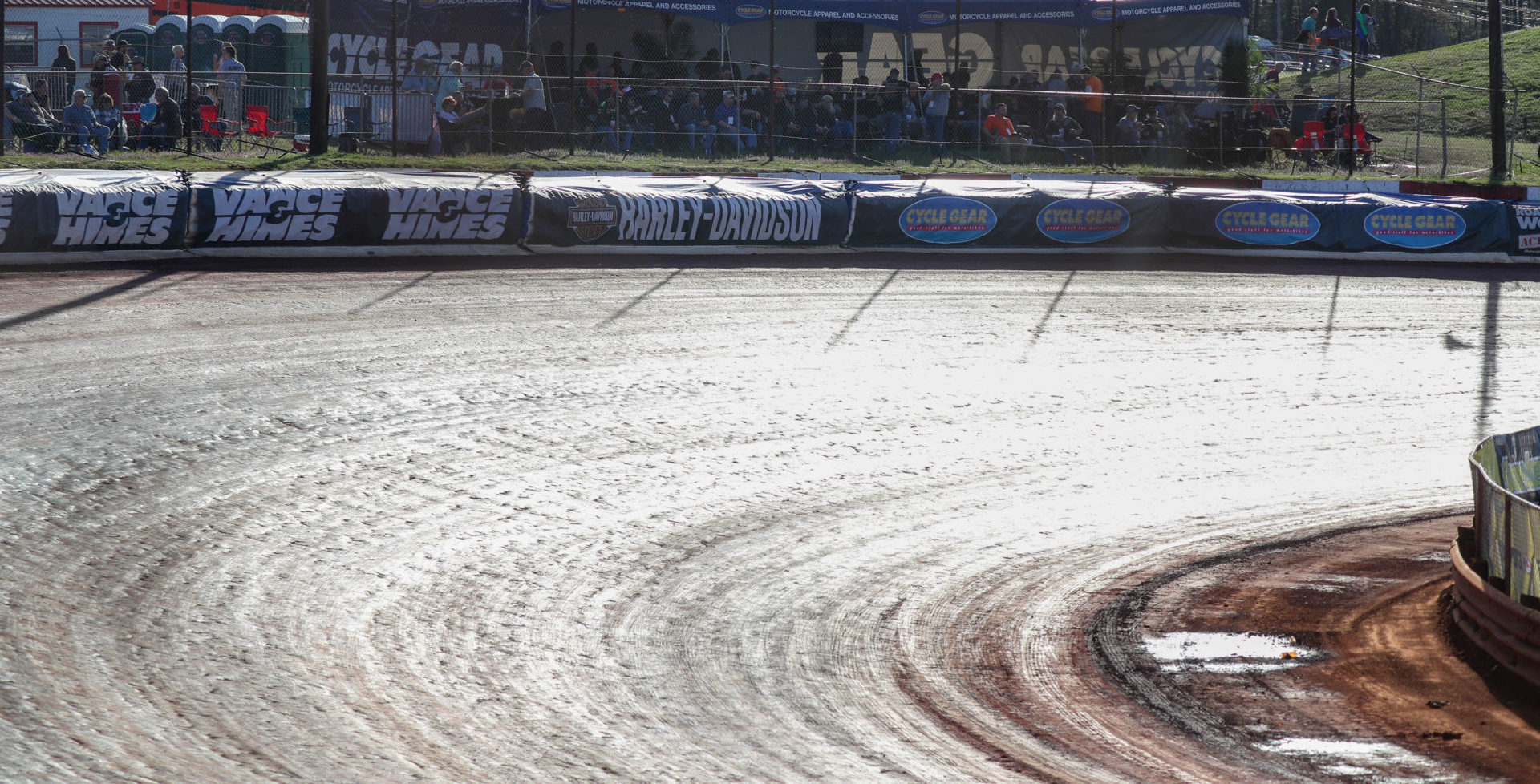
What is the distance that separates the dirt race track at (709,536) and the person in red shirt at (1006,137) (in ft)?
28.7

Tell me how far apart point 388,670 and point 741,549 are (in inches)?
93.6

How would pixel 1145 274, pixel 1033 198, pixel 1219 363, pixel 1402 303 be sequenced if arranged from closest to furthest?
pixel 1219 363 < pixel 1402 303 < pixel 1145 274 < pixel 1033 198

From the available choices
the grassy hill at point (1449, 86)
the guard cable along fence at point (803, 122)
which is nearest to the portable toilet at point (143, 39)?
the guard cable along fence at point (803, 122)

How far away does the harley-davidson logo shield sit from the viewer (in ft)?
55.2

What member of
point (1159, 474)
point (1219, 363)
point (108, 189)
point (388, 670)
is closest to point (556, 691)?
point (388, 670)

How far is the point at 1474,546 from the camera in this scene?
6934 mm

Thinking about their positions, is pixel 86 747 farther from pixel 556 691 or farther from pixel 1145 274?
pixel 1145 274

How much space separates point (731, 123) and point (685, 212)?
516 cm

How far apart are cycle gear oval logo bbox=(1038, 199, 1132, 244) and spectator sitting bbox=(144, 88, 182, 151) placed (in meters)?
12.0

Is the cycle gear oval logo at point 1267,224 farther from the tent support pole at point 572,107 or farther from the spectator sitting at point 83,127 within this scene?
the spectator sitting at point 83,127

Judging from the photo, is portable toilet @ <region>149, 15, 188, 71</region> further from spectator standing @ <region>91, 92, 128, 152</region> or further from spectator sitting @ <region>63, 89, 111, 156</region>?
spectator sitting @ <region>63, 89, 111, 156</region>

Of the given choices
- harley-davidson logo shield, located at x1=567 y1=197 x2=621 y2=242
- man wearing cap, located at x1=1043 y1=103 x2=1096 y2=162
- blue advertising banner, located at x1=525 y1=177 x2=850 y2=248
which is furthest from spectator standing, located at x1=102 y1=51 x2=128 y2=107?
man wearing cap, located at x1=1043 y1=103 x2=1096 y2=162

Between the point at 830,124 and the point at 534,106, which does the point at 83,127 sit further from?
the point at 830,124

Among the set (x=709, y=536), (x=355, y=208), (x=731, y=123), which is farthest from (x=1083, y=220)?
(x=709, y=536)
